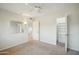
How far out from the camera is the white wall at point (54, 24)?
1.72 meters

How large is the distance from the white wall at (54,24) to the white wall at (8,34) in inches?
22.5

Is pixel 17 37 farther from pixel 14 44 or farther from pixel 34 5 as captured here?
pixel 34 5

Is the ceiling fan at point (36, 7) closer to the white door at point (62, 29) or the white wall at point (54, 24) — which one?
the white wall at point (54, 24)

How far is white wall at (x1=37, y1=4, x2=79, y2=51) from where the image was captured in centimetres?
172

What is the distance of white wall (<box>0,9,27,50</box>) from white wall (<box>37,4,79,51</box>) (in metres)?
0.57

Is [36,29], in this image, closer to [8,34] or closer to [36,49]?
[36,49]

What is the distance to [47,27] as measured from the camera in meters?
2.05

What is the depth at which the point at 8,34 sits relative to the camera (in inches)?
70.8

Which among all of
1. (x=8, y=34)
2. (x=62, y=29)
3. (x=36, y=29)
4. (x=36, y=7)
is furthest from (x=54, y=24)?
(x=8, y=34)

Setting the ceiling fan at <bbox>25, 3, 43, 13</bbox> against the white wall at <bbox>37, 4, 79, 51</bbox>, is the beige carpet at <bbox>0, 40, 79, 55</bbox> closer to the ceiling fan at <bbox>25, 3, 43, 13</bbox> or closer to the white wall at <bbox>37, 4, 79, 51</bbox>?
the white wall at <bbox>37, 4, 79, 51</bbox>

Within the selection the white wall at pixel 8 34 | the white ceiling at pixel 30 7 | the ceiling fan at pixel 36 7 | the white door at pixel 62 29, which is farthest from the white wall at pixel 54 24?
the white wall at pixel 8 34

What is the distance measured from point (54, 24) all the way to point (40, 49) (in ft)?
2.43
